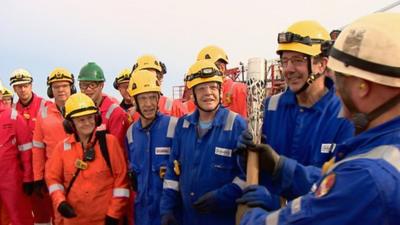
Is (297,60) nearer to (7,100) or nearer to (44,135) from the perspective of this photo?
(44,135)

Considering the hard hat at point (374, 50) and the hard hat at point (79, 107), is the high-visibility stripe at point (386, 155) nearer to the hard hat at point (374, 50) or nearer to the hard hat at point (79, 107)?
the hard hat at point (374, 50)

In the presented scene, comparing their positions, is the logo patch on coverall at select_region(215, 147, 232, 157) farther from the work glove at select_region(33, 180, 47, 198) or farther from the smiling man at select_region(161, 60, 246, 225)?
the work glove at select_region(33, 180, 47, 198)

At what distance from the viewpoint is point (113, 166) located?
473cm

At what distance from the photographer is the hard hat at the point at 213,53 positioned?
679cm

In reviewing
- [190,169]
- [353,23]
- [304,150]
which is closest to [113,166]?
[190,169]

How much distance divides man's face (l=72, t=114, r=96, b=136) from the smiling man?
1.11 m

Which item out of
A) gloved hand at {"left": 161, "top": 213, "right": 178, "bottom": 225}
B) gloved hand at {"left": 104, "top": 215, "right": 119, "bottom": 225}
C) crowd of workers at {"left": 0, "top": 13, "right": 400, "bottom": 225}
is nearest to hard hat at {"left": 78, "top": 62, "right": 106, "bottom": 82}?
crowd of workers at {"left": 0, "top": 13, "right": 400, "bottom": 225}

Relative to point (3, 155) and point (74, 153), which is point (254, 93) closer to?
point (74, 153)

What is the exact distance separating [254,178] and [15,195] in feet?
15.6

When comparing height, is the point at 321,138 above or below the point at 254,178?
above

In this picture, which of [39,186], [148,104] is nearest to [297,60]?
[148,104]

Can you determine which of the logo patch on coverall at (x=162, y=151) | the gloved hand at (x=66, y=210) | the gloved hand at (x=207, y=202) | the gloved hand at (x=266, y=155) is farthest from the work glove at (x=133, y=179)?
the gloved hand at (x=266, y=155)

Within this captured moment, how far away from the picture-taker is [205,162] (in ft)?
12.9

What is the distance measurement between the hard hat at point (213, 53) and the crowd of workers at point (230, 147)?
0.04 m
